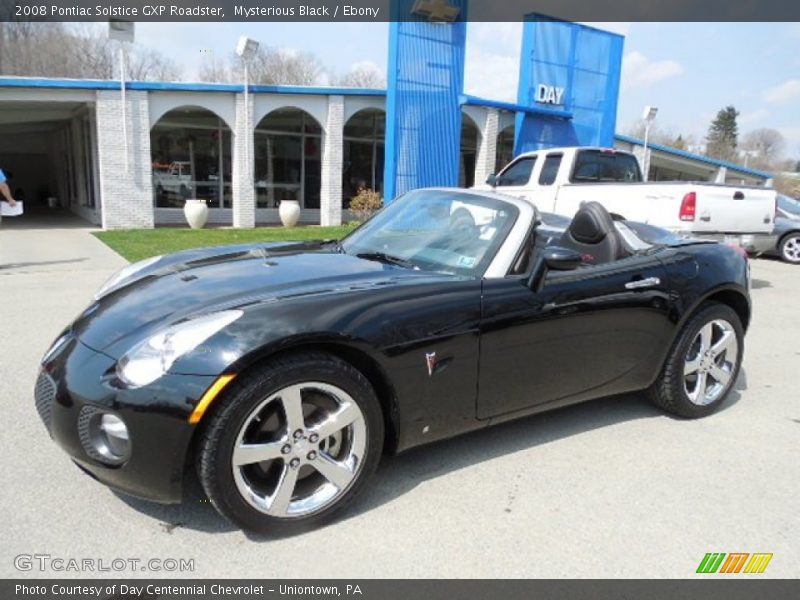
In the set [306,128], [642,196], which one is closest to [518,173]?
[642,196]

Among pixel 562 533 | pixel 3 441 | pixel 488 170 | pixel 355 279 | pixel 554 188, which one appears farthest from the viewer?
pixel 488 170

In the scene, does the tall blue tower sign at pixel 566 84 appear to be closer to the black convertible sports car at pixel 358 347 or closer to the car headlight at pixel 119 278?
the black convertible sports car at pixel 358 347

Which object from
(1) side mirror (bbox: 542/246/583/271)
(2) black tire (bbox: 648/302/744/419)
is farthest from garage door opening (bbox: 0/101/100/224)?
(2) black tire (bbox: 648/302/744/419)

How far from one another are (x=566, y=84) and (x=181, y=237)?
38.9ft

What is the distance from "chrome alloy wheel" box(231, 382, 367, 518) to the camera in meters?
2.49

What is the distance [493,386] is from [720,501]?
50.4 inches

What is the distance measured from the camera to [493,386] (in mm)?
3074

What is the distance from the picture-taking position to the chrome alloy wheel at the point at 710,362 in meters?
4.03

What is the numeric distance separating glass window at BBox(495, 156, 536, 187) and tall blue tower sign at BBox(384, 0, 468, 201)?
4.08 meters

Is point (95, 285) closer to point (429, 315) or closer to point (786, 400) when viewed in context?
point (429, 315)

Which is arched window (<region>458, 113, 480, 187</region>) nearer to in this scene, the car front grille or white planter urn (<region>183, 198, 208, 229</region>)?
white planter urn (<region>183, 198, 208, 229</region>)

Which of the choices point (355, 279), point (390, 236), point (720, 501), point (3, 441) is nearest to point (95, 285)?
point (3, 441)

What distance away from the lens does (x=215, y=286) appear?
2.96m

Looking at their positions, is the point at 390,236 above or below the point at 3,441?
above
